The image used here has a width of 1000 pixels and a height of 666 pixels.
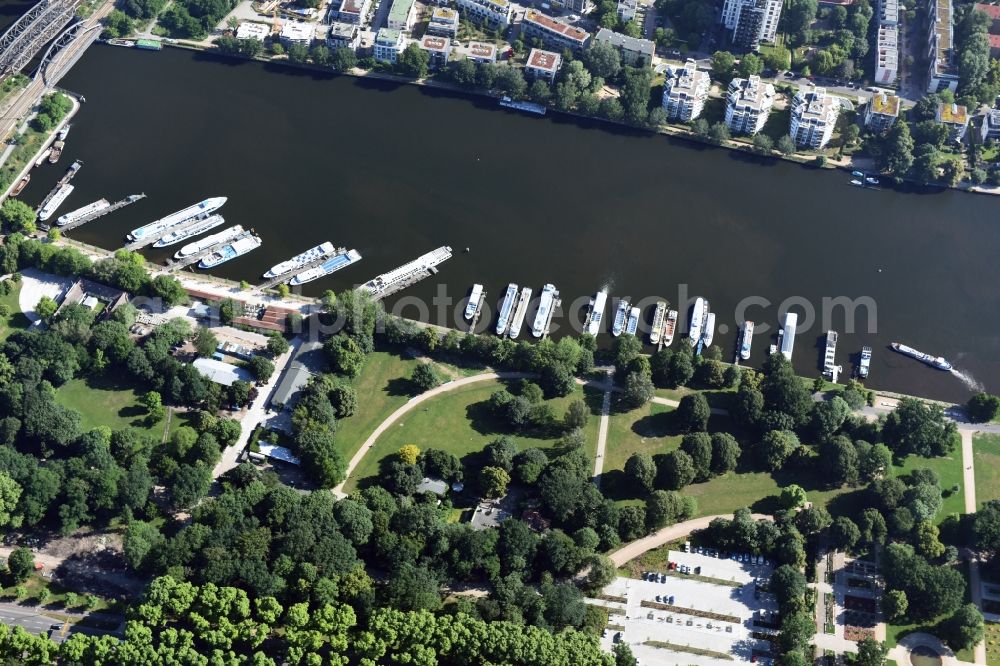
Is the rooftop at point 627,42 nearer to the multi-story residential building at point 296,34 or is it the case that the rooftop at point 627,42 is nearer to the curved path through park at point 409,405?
the multi-story residential building at point 296,34

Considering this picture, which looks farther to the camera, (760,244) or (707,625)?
(760,244)

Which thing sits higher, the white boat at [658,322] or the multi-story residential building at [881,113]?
the multi-story residential building at [881,113]

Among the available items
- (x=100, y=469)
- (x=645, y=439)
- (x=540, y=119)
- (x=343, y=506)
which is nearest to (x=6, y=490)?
(x=100, y=469)

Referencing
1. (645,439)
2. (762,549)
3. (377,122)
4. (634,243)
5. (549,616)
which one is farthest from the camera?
(377,122)

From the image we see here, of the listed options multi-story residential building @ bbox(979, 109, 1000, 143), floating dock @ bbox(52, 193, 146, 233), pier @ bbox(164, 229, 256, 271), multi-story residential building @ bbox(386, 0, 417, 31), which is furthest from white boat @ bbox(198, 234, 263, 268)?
multi-story residential building @ bbox(979, 109, 1000, 143)

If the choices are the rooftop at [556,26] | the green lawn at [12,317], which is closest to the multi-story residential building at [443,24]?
the rooftop at [556,26]

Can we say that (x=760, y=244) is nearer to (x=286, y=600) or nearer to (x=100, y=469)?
(x=286, y=600)
